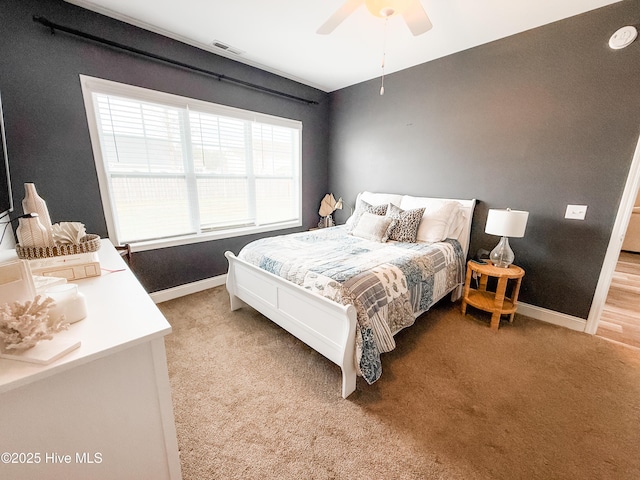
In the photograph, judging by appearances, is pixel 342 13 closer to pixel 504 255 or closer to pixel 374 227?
pixel 374 227

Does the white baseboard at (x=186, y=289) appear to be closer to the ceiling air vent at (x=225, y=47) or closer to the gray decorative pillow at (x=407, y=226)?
the gray decorative pillow at (x=407, y=226)

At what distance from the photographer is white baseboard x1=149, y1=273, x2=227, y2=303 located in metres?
2.73

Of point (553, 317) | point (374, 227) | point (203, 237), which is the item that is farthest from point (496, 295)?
point (203, 237)

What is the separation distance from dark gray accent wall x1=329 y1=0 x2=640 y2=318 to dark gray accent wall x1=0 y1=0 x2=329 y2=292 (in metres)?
2.29

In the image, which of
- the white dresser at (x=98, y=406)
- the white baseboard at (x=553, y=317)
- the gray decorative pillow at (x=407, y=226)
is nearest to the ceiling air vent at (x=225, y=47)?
the gray decorative pillow at (x=407, y=226)

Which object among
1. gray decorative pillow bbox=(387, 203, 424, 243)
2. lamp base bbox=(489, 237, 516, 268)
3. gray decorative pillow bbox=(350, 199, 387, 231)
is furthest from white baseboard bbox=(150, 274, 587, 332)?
gray decorative pillow bbox=(350, 199, 387, 231)

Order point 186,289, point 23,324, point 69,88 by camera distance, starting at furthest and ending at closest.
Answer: point 186,289
point 69,88
point 23,324

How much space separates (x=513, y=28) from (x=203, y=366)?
3782mm

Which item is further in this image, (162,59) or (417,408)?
(162,59)

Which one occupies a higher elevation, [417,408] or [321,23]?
[321,23]

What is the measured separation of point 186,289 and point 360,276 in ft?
7.21

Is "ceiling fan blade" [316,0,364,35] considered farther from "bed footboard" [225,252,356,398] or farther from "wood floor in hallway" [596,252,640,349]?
"wood floor in hallway" [596,252,640,349]

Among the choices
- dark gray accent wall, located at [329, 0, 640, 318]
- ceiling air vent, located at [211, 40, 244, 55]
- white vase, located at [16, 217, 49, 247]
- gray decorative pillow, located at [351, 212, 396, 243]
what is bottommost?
gray decorative pillow, located at [351, 212, 396, 243]

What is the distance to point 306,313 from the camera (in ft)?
5.75
